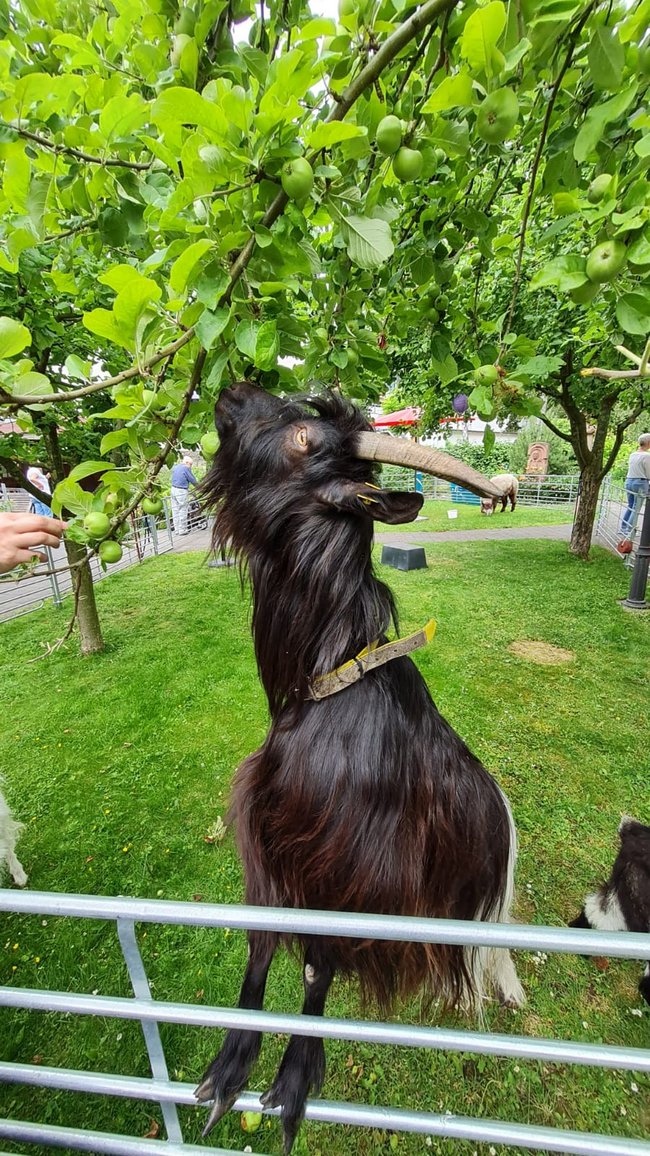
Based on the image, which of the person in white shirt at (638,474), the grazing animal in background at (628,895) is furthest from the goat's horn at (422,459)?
the person in white shirt at (638,474)

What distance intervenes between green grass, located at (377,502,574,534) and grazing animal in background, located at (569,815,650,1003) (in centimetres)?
1376

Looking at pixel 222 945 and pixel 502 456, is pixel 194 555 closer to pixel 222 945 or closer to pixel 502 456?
pixel 222 945

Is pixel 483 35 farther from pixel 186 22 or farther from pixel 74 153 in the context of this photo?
pixel 74 153

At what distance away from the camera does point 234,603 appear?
924 cm

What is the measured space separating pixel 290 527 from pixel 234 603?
7904 millimetres

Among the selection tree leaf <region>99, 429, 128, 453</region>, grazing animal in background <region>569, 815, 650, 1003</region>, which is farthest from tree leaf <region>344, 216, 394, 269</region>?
grazing animal in background <region>569, 815, 650, 1003</region>

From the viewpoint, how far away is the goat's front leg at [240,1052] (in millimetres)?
1598

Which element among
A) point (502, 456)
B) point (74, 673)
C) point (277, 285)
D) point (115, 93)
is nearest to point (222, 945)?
point (277, 285)

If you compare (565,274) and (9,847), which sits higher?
(565,274)

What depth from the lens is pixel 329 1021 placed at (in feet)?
3.64

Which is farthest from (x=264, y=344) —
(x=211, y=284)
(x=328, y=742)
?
(x=328, y=742)

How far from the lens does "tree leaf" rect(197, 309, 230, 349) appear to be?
117 cm

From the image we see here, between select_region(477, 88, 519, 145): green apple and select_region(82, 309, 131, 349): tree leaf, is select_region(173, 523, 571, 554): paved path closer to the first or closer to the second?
select_region(82, 309, 131, 349): tree leaf

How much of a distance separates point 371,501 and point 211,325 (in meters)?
0.57
